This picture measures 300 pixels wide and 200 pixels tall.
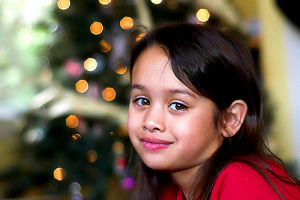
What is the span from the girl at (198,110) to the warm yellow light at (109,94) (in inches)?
40.5

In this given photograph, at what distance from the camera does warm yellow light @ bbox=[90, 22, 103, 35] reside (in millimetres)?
2051

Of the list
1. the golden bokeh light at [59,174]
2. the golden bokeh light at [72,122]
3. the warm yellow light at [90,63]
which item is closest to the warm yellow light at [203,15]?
the warm yellow light at [90,63]

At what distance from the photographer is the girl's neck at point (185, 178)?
3.22 ft

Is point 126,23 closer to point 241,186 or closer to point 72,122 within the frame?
point 72,122

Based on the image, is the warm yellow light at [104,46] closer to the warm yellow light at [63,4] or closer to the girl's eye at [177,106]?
the warm yellow light at [63,4]

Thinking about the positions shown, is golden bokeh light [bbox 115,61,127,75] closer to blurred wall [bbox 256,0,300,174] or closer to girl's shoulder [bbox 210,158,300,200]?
blurred wall [bbox 256,0,300,174]

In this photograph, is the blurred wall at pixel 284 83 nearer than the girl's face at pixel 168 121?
No

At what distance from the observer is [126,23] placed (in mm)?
2137

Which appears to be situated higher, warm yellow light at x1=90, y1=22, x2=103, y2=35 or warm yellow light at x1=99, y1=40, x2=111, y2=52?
warm yellow light at x1=90, y1=22, x2=103, y2=35

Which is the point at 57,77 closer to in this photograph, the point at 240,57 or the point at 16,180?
the point at 16,180

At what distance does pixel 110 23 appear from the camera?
2.09 meters

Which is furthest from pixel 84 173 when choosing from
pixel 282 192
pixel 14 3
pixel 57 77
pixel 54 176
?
pixel 14 3

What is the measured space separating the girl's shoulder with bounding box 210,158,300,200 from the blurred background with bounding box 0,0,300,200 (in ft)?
3.52

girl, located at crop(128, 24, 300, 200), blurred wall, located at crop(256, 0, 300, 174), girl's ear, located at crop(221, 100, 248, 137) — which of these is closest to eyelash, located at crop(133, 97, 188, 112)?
girl, located at crop(128, 24, 300, 200)
